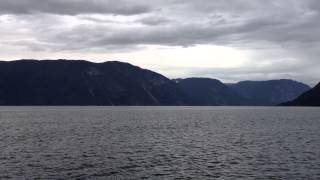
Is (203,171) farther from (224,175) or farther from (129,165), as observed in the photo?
(129,165)

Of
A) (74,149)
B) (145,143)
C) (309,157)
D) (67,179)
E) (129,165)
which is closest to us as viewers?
(67,179)

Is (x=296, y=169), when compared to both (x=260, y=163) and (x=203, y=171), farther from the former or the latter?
(x=203, y=171)

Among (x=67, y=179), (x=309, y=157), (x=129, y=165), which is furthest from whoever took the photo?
(x=309, y=157)

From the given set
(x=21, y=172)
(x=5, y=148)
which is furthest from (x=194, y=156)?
(x=5, y=148)

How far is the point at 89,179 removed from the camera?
5888 cm

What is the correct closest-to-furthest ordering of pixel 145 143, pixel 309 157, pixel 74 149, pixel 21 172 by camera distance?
1. pixel 21 172
2. pixel 309 157
3. pixel 74 149
4. pixel 145 143

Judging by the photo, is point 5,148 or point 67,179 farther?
point 5,148

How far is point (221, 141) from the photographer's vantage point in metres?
111

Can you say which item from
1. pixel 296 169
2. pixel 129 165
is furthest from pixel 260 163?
pixel 129 165

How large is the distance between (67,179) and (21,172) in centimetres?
911

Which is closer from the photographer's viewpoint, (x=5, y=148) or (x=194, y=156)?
(x=194, y=156)

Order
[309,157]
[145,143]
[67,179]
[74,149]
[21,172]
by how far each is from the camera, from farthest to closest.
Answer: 1. [145,143]
2. [74,149]
3. [309,157]
4. [21,172]
5. [67,179]

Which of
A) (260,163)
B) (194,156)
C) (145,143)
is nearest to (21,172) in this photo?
(194,156)

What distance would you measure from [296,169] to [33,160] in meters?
43.4
